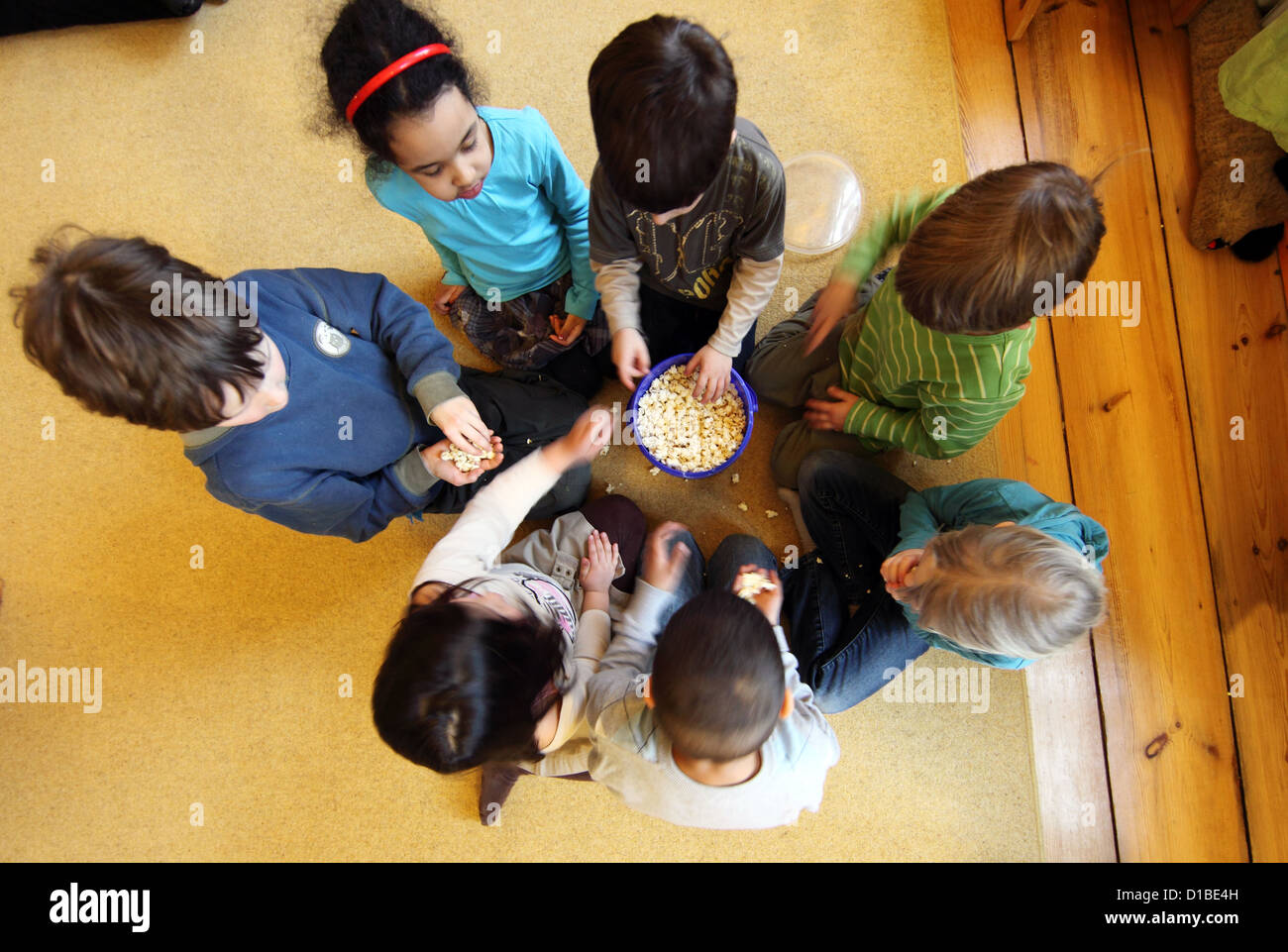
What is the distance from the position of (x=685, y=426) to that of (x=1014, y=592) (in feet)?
2.11

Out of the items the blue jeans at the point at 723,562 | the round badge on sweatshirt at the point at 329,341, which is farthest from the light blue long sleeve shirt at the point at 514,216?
the blue jeans at the point at 723,562

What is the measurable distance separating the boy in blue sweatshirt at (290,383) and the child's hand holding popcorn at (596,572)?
0.45 ft

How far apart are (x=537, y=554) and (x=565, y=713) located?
0.41 meters

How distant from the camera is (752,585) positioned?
1.25 metres

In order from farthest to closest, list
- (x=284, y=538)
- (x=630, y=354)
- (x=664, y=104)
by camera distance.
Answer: (x=284, y=538) → (x=630, y=354) → (x=664, y=104)

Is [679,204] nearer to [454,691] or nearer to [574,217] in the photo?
[574,217]

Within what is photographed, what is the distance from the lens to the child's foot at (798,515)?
153 centimetres

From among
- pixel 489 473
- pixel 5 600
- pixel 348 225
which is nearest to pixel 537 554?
pixel 489 473

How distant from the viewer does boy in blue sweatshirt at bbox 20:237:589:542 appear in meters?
0.85

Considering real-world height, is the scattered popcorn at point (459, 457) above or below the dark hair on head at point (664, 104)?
below

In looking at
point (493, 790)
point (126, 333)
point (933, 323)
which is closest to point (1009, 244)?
point (933, 323)

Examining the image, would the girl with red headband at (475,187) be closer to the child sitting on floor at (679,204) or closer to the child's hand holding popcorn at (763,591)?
the child sitting on floor at (679,204)

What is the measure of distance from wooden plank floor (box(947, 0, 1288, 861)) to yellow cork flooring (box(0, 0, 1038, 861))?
117mm

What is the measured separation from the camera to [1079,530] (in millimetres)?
1184
